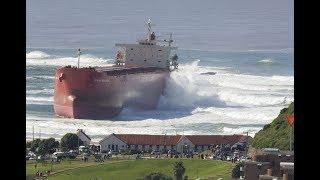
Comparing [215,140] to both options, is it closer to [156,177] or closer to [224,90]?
[156,177]

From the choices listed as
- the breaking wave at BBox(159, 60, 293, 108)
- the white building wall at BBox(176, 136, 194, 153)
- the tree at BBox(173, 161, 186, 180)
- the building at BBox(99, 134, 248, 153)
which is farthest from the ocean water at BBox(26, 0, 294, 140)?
the tree at BBox(173, 161, 186, 180)

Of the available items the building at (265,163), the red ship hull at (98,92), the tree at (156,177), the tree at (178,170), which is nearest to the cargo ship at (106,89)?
the red ship hull at (98,92)

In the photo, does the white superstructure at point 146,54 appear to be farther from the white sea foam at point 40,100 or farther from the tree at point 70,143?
the tree at point 70,143

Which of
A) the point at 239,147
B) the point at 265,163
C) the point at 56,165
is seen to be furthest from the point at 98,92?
the point at 265,163

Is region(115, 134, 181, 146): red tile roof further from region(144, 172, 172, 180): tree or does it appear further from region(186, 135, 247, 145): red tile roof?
region(144, 172, 172, 180): tree
